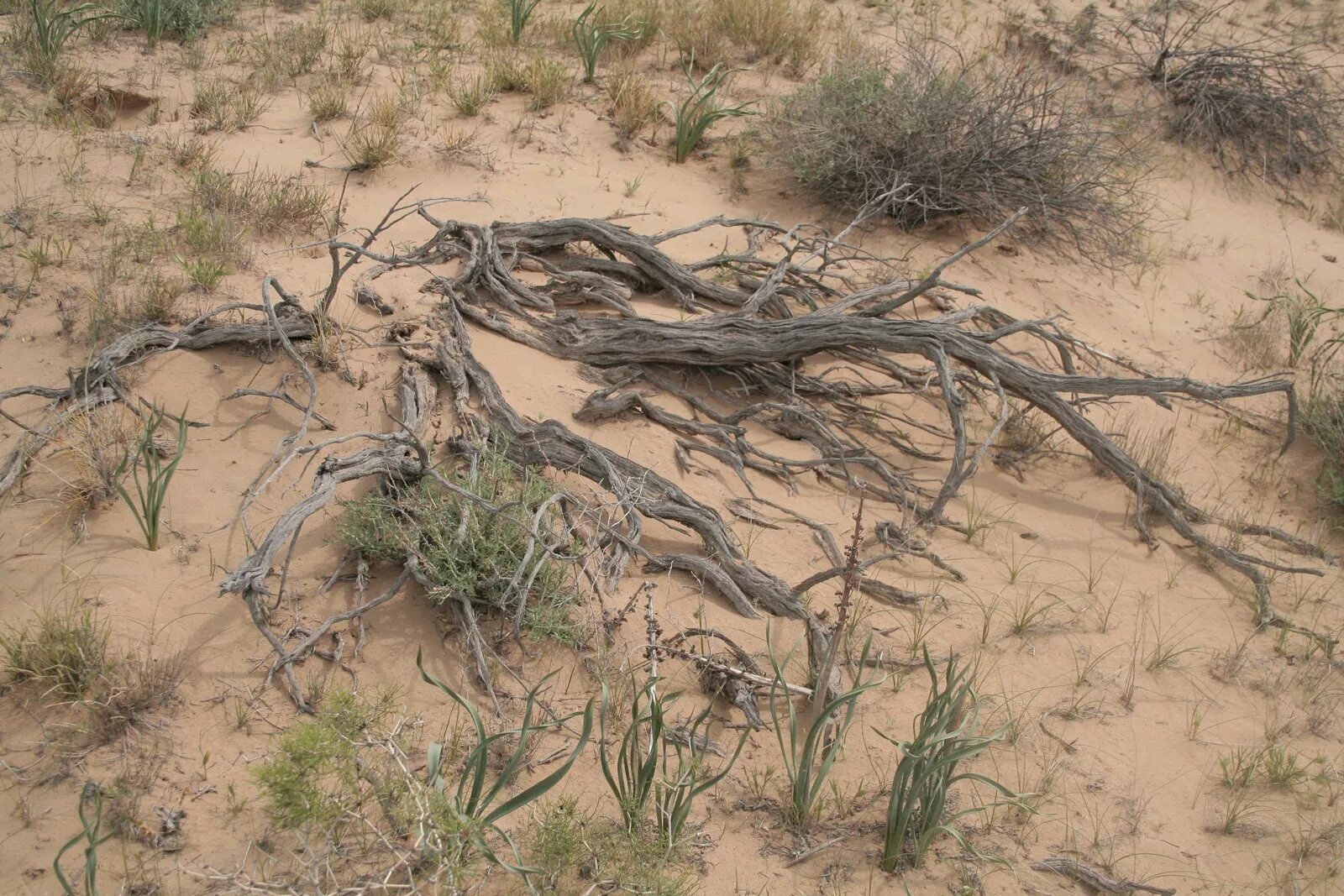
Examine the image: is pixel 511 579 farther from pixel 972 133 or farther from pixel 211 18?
pixel 211 18

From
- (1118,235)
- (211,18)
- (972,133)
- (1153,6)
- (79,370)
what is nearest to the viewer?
(79,370)

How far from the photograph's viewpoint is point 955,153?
5.84m

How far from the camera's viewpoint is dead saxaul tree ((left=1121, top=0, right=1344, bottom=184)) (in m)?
7.42

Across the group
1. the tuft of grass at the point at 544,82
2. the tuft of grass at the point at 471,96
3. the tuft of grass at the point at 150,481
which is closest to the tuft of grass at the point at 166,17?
the tuft of grass at the point at 471,96

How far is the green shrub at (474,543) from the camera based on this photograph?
317 centimetres

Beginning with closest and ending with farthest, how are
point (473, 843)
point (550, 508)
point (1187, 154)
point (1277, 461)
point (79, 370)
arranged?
point (473, 843) → point (550, 508) → point (79, 370) → point (1277, 461) → point (1187, 154)

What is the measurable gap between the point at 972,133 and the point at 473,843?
187 inches

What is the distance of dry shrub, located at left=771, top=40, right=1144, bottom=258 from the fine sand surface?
0.66 ft

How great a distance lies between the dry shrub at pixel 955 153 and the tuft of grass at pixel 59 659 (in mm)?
4388

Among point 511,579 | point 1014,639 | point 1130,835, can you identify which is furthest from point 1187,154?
point 511,579

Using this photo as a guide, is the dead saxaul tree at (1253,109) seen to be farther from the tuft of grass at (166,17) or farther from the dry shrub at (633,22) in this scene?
the tuft of grass at (166,17)

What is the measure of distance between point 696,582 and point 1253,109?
621cm

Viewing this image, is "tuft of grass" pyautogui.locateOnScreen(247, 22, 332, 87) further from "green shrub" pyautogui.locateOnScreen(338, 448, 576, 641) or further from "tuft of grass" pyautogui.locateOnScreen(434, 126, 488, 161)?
"green shrub" pyautogui.locateOnScreen(338, 448, 576, 641)

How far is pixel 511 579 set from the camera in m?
3.10
